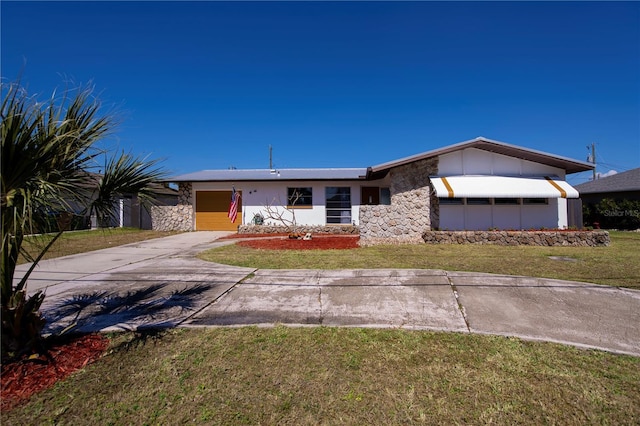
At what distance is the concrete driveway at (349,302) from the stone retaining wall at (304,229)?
10867mm

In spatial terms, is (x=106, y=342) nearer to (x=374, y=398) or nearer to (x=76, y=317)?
(x=76, y=317)

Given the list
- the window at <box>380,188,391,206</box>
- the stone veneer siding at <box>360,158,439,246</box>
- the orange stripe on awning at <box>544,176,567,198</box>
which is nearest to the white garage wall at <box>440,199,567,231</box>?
the stone veneer siding at <box>360,158,439,246</box>

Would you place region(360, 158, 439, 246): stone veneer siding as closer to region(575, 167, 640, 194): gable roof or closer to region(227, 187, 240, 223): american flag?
region(227, 187, 240, 223): american flag

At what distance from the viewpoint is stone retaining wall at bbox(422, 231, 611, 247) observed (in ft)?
41.0

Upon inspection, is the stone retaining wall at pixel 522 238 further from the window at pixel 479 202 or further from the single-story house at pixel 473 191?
the window at pixel 479 202

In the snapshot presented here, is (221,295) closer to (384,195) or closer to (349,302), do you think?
(349,302)

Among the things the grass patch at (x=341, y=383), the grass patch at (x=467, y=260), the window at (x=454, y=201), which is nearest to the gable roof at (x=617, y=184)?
the grass patch at (x=467, y=260)

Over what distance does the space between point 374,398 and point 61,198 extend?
144 inches

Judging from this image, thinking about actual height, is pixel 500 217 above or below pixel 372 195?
below

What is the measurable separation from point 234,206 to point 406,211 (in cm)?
941

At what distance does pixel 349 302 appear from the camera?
537 cm

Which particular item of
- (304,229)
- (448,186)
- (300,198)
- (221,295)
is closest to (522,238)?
(448,186)

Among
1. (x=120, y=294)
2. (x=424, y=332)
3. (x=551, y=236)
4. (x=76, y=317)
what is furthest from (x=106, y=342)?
(x=551, y=236)

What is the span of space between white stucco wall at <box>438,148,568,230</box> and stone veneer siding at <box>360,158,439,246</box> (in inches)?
24.0
